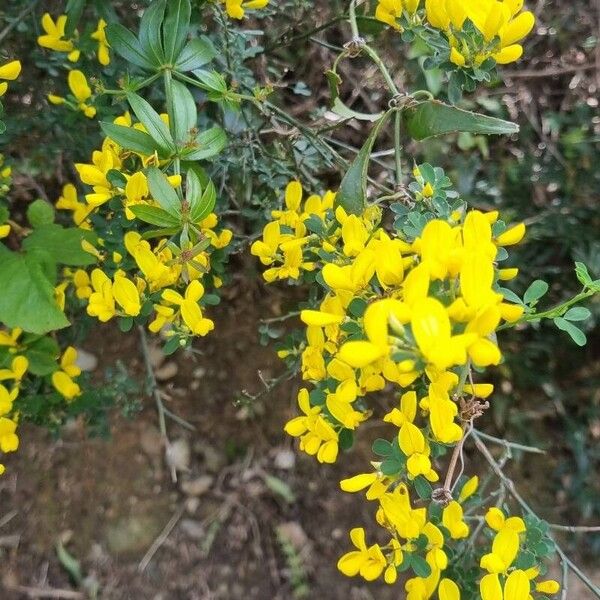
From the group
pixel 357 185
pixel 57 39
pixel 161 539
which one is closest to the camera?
pixel 357 185

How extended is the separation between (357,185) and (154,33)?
12.7 inches

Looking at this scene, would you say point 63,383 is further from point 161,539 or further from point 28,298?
point 161,539

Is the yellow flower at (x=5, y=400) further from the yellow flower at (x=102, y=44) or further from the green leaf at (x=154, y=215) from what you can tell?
the yellow flower at (x=102, y=44)

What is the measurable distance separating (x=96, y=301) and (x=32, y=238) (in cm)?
27

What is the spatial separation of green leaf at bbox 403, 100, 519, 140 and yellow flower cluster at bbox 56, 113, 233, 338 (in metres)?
0.28

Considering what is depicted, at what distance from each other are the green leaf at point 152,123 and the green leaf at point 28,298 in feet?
0.99

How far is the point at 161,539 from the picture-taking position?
179cm

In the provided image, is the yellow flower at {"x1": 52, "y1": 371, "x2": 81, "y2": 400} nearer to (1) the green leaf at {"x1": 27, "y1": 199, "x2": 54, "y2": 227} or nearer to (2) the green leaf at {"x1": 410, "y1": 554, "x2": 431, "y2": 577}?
(1) the green leaf at {"x1": 27, "y1": 199, "x2": 54, "y2": 227}

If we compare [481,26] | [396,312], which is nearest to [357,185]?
[481,26]

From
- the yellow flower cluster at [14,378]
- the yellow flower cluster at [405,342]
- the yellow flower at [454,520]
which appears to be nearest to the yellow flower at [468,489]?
the yellow flower cluster at [405,342]

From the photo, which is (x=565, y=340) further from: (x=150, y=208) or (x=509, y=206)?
(x=150, y=208)

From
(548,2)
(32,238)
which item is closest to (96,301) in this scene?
(32,238)

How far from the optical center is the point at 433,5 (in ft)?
2.80

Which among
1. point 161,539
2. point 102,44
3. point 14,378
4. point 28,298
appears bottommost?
point 161,539
